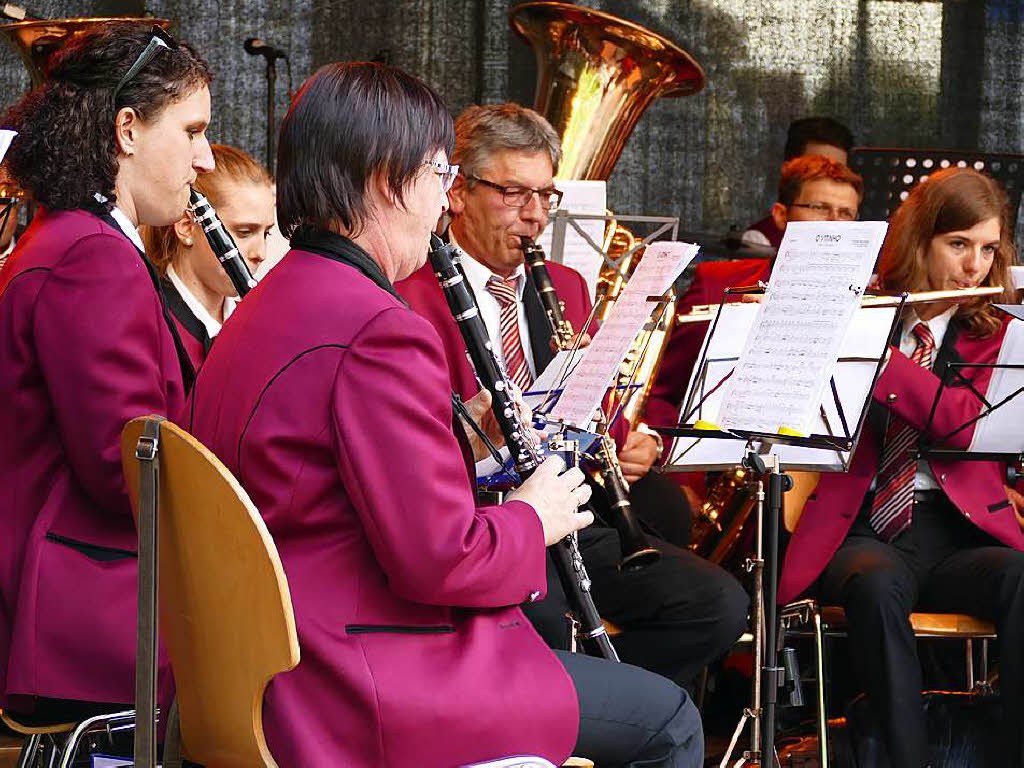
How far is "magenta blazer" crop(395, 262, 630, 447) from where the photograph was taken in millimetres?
3025

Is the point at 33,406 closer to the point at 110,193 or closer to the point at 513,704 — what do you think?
the point at 110,193

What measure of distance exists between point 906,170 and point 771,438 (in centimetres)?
219

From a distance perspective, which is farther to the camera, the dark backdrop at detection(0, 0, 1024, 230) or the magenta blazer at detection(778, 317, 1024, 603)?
the dark backdrop at detection(0, 0, 1024, 230)

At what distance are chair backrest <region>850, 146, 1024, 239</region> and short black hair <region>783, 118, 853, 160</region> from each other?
113cm

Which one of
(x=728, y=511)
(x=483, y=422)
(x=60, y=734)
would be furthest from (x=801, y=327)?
(x=60, y=734)

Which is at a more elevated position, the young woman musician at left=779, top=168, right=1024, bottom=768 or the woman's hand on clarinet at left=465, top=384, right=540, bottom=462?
the woman's hand on clarinet at left=465, top=384, right=540, bottom=462

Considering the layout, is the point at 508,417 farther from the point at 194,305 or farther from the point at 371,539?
the point at 194,305

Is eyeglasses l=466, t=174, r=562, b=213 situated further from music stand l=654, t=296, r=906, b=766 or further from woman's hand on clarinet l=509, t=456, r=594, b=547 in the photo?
woman's hand on clarinet l=509, t=456, r=594, b=547

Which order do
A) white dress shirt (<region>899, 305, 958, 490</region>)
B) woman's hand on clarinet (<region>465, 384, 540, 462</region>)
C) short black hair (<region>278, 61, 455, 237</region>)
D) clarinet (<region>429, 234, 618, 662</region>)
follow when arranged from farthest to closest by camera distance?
white dress shirt (<region>899, 305, 958, 490</region>) < woman's hand on clarinet (<region>465, 384, 540, 462</region>) < clarinet (<region>429, 234, 618, 662</region>) < short black hair (<region>278, 61, 455, 237</region>)

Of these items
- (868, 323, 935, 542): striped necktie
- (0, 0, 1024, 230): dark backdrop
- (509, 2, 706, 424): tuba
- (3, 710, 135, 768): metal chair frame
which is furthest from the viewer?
(0, 0, 1024, 230): dark backdrop

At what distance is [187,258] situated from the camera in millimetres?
2977

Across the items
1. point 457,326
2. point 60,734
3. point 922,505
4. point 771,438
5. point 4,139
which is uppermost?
point 4,139

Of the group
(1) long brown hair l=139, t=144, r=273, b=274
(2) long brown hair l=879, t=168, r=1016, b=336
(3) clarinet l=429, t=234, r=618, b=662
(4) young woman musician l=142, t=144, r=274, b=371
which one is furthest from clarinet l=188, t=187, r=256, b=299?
(2) long brown hair l=879, t=168, r=1016, b=336

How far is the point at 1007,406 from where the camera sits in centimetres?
304
